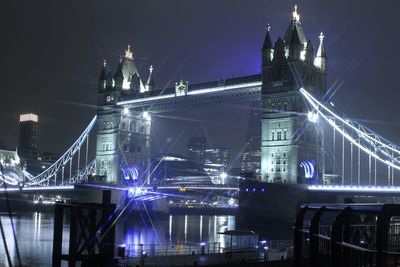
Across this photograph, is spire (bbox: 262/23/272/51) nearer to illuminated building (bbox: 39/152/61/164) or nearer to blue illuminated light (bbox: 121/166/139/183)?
blue illuminated light (bbox: 121/166/139/183)

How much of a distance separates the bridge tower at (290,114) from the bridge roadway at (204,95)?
278 cm

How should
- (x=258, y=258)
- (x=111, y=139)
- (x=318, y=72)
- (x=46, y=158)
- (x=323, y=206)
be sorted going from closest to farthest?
(x=323, y=206) → (x=258, y=258) → (x=318, y=72) → (x=111, y=139) → (x=46, y=158)

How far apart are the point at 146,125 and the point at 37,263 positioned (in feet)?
216

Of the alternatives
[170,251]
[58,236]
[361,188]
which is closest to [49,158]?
[361,188]

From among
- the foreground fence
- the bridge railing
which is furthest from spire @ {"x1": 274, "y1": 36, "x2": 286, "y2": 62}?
the foreground fence

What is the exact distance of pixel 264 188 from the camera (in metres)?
70.9

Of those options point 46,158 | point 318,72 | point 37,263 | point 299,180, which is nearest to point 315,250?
point 37,263

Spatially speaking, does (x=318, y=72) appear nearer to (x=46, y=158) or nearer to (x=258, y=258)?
(x=258, y=258)

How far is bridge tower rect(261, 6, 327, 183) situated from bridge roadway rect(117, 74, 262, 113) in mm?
2784

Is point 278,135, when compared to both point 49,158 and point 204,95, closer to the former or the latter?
point 204,95

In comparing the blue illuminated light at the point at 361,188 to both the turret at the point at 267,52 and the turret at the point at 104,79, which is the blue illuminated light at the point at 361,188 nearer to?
the turret at the point at 267,52

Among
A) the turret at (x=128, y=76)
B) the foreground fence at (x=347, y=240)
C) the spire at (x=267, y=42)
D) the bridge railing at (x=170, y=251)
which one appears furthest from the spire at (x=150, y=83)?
the foreground fence at (x=347, y=240)

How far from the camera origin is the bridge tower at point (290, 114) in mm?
75938

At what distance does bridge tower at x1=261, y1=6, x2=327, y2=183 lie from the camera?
249 feet
